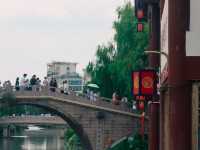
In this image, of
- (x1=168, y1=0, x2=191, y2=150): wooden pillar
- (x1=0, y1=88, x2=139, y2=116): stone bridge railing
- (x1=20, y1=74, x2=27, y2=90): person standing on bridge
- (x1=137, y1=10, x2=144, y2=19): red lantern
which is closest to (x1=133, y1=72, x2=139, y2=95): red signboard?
(x1=137, y1=10, x2=144, y2=19): red lantern

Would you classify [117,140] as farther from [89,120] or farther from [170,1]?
[170,1]

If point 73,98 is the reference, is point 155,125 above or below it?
below

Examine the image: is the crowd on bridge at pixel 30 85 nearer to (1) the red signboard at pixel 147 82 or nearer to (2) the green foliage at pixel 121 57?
(2) the green foliage at pixel 121 57

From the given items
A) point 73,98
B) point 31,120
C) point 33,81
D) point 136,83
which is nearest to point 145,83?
point 136,83

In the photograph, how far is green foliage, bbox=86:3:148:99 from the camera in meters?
38.0

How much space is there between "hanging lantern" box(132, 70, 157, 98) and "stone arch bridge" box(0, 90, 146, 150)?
18231 millimetres

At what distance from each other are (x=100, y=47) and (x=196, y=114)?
3152cm

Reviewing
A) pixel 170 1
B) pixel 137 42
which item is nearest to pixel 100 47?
pixel 137 42

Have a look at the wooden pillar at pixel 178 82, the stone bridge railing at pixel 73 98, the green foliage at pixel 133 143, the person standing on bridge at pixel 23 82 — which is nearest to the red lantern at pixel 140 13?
the green foliage at pixel 133 143

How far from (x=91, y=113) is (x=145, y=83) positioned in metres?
20.2

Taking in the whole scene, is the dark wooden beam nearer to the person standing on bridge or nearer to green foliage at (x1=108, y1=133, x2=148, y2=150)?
green foliage at (x1=108, y1=133, x2=148, y2=150)

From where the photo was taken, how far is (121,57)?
39.9m

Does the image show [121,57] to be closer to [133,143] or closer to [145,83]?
[133,143]

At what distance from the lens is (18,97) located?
38.8m
